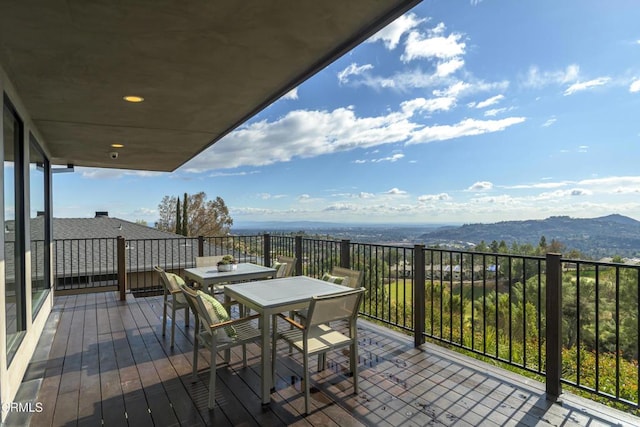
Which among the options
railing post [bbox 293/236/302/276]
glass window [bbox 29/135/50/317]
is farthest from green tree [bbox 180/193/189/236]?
railing post [bbox 293/236/302/276]

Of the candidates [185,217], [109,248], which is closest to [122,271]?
[109,248]

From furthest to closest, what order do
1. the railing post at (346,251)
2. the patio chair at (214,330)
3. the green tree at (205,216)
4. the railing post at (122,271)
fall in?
the green tree at (205,216) < the railing post at (122,271) < the railing post at (346,251) < the patio chair at (214,330)

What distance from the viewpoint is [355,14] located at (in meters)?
2.10

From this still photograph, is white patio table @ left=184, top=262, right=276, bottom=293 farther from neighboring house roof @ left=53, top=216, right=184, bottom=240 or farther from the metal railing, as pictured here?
neighboring house roof @ left=53, top=216, right=184, bottom=240

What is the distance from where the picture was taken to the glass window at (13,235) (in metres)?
2.95

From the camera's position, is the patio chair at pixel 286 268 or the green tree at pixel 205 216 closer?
the patio chair at pixel 286 268

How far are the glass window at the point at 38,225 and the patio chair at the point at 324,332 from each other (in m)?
3.35

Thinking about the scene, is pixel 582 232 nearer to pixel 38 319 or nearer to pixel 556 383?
pixel 556 383

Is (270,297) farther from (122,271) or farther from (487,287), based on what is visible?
(122,271)

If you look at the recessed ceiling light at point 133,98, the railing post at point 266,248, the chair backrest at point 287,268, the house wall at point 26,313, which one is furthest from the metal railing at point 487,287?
the recessed ceiling light at point 133,98

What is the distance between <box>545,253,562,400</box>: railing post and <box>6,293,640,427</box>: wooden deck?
0.14m

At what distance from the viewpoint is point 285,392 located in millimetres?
2803

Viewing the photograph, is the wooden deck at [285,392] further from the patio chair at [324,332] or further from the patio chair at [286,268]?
the patio chair at [286,268]

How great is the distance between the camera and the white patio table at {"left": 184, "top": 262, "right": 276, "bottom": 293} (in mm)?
3878
